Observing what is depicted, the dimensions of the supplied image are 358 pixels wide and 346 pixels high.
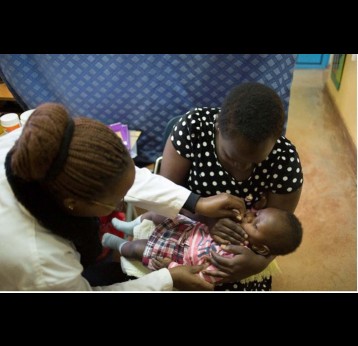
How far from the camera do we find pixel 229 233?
3.80ft

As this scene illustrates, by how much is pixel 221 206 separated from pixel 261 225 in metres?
0.14

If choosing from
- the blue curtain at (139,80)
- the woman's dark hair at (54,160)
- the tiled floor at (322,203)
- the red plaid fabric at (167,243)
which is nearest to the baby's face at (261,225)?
the red plaid fabric at (167,243)

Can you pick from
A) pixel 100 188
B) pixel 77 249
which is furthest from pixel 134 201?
pixel 100 188

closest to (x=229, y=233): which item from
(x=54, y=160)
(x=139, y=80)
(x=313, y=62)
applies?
(x=54, y=160)

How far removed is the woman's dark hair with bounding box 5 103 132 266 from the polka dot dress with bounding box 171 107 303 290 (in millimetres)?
383

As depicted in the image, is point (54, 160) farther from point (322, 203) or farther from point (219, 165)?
point (322, 203)

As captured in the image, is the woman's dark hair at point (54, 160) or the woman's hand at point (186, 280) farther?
the woman's hand at point (186, 280)

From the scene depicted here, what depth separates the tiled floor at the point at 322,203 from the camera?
193cm

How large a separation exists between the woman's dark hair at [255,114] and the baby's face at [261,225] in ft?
0.95

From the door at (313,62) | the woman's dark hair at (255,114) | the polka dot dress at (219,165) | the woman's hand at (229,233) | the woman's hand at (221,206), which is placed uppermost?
the door at (313,62)

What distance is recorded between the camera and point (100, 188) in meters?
0.78

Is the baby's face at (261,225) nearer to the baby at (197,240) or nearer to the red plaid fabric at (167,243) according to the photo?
the baby at (197,240)

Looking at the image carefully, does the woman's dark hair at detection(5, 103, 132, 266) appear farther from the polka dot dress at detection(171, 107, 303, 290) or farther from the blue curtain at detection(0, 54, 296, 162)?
the blue curtain at detection(0, 54, 296, 162)
